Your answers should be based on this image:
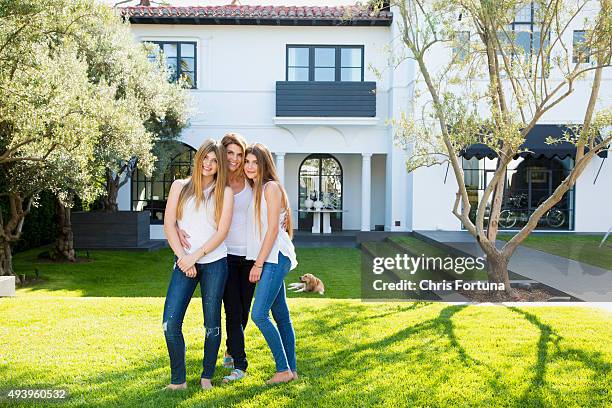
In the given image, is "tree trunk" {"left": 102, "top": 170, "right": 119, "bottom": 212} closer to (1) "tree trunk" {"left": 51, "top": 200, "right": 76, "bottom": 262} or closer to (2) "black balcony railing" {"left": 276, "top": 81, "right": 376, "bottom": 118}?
(1) "tree trunk" {"left": 51, "top": 200, "right": 76, "bottom": 262}

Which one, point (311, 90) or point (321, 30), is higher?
point (321, 30)

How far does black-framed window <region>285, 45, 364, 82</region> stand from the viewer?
20109 mm

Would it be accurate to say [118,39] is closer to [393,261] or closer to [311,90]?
[311,90]

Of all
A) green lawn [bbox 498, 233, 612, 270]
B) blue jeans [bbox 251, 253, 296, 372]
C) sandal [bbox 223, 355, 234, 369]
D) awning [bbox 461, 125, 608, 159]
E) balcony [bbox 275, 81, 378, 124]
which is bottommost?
sandal [bbox 223, 355, 234, 369]

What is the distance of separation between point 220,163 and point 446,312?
4152 mm

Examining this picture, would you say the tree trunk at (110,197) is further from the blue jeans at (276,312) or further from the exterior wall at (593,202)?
the exterior wall at (593,202)

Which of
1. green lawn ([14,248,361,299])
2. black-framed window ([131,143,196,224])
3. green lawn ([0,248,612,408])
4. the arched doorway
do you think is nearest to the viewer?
green lawn ([0,248,612,408])

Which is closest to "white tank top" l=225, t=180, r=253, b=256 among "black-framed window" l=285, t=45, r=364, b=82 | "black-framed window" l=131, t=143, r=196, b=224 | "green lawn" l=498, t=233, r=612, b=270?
"green lawn" l=498, t=233, r=612, b=270

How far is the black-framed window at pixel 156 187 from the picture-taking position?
69.5ft

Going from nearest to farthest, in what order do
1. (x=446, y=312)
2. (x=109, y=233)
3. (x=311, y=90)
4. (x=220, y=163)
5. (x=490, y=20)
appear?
(x=220, y=163) → (x=446, y=312) → (x=490, y=20) → (x=109, y=233) → (x=311, y=90)

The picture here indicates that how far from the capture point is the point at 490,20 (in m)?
8.48

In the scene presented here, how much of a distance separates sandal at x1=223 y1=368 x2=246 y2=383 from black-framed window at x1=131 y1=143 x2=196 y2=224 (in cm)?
1665

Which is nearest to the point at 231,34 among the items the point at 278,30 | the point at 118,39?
the point at 278,30

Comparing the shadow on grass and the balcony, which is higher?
the balcony
